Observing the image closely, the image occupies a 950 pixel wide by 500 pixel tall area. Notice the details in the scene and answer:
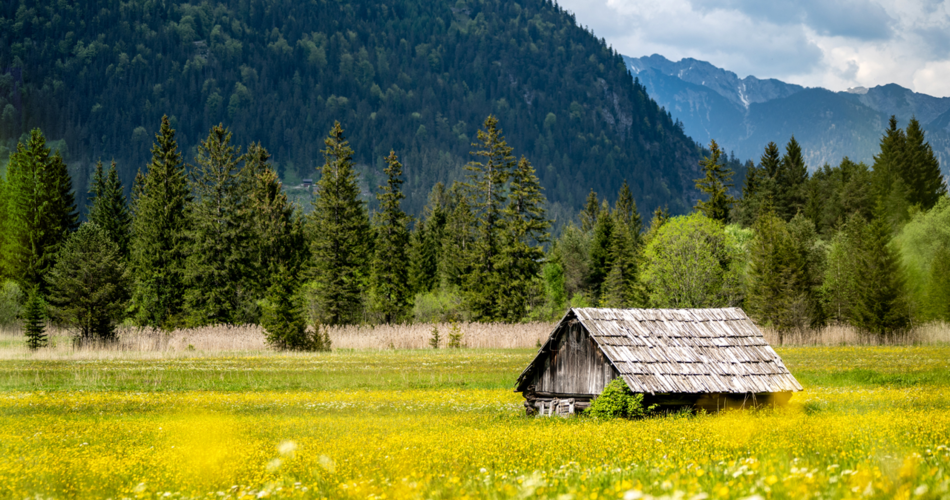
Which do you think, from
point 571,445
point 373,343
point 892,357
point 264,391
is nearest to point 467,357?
point 373,343

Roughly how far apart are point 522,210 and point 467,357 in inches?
1254

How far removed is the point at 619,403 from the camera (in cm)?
2038

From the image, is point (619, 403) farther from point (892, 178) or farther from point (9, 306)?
point (892, 178)

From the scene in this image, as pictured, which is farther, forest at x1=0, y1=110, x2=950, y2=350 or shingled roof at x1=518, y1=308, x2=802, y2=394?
forest at x1=0, y1=110, x2=950, y2=350

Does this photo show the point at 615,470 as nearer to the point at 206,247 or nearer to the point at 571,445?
the point at 571,445

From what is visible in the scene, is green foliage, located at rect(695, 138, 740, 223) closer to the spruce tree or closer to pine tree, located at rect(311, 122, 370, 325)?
pine tree, located at rect(311, 122, 370, 325)

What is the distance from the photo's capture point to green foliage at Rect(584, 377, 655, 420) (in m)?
20.3

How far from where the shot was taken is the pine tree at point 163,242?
65.7 meters

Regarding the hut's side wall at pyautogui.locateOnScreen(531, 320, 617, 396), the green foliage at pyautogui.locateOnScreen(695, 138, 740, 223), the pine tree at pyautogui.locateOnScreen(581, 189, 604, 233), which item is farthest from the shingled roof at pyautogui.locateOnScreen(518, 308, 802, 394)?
the pine tree at pyautogui.locateOnScreen(581, 189, 604, 233)

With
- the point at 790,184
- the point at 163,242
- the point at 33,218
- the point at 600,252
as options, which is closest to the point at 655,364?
the point at 163,242

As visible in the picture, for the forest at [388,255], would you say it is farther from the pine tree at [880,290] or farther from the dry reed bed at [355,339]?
the dry reed bed at [355,339]

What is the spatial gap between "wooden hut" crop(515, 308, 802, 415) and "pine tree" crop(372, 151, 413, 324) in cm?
5198

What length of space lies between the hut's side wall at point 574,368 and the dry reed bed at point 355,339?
2750 centimetres

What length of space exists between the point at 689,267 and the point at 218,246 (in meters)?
41.4
